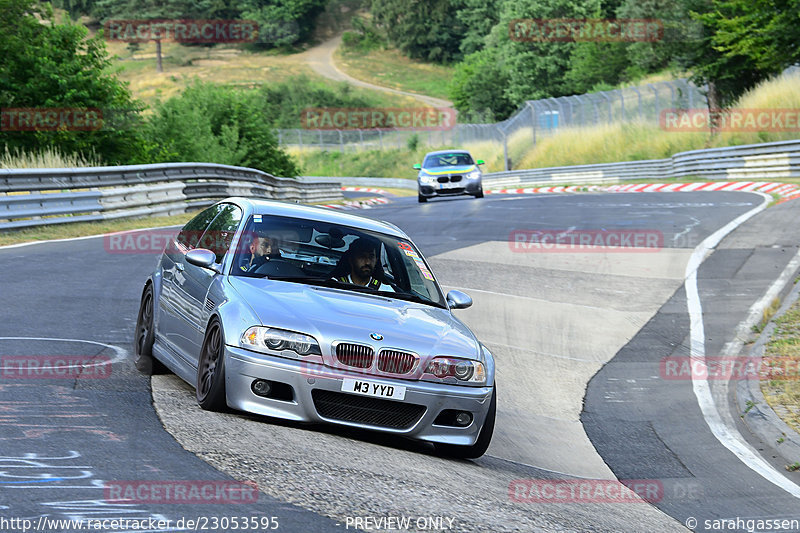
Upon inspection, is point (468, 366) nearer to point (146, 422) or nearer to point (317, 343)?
point (317, 343)

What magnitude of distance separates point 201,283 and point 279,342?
1350 millimetres

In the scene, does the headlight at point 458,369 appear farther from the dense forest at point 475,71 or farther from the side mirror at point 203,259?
the dense forest at point 475,71

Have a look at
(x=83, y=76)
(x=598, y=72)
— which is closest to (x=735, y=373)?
(x=83, y=76)

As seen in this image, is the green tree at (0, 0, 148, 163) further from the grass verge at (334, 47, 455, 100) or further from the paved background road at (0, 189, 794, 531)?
the grass verge at (334, 47, 455, 100)

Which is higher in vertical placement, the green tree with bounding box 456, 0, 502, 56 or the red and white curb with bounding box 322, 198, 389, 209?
the green tree with bounding box 456, 0, 502, 56

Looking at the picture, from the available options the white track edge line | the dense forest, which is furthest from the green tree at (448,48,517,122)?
the white track edge line

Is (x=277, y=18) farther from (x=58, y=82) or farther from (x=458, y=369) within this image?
(x=458, y=369)

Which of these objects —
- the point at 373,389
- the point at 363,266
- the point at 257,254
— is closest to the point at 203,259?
the point at 257,254

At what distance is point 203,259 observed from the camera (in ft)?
24.8

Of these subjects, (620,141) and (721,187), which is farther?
(620,141)

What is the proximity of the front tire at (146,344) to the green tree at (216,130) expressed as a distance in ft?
75.1

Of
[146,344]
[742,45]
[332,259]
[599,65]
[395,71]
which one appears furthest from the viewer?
[395,71]

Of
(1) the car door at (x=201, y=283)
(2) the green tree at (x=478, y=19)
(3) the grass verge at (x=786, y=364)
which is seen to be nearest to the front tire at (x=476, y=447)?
(1) the car door at (x=201, y=283)

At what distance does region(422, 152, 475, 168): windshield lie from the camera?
33312mm
